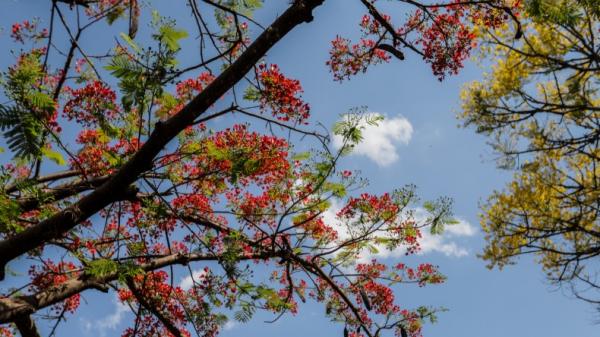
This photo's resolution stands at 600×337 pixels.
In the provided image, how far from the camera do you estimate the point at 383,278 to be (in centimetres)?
572

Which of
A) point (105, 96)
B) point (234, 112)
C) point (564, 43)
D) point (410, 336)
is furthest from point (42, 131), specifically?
point (564, 43)

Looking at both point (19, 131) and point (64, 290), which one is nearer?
point (19, 131)

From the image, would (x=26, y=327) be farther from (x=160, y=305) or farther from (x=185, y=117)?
(x=185, y=117)

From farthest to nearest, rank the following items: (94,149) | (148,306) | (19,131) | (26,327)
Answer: (94,149) < (148,306) < (26,327) < (19,131)

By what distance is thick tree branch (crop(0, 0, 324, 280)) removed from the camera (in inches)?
99.0

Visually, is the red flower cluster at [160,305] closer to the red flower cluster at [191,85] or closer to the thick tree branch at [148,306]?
the thick tree branch at [148,306]

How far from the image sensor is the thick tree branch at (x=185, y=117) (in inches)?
99.0

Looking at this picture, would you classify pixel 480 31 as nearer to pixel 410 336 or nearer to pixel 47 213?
pixel 410 336

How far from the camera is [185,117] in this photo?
8.50 ft

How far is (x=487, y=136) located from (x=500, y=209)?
4.42 feet

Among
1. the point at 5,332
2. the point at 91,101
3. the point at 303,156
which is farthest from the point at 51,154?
the point at 5,332

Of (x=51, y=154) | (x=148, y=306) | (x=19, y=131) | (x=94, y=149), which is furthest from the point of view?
(x=94, y=149)

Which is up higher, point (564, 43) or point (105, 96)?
point (564, 43)

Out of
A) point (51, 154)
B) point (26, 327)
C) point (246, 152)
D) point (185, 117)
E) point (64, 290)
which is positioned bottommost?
point (26, 327)
